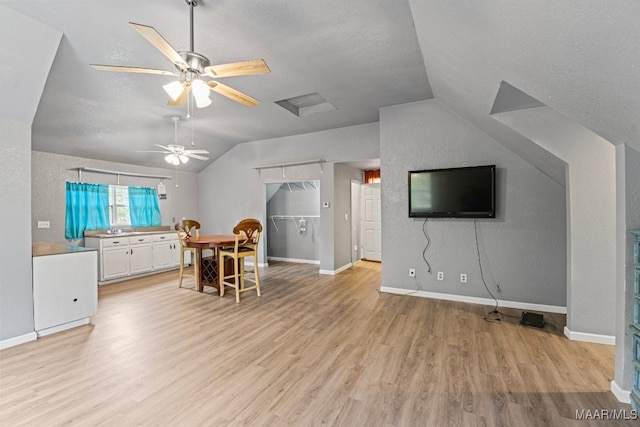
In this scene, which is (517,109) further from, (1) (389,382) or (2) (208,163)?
(2) (208,163)

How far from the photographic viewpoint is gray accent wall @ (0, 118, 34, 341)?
261cm

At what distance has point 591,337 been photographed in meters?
2.65

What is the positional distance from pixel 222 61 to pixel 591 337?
4.60 m

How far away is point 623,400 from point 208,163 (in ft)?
24.5

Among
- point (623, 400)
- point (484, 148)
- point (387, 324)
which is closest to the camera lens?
point (623, 400)

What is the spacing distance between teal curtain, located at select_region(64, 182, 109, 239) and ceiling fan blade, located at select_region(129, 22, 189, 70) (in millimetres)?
4551

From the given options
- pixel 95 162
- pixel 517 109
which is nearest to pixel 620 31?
pixel 517 109

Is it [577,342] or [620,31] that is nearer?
[620,31]

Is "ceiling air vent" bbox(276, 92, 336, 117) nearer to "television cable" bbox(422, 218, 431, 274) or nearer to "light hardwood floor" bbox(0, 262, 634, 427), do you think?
"television cable" bbox(422, 218, 431, 274)

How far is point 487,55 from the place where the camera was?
2.01 meters

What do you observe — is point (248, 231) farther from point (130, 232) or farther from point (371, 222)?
point (371, 222)

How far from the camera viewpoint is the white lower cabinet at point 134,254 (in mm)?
4953

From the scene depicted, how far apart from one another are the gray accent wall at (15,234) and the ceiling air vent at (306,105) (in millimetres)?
2978

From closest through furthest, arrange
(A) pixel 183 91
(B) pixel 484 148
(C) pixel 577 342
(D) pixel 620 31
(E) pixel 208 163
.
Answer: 1. (D) pixel 620 31
2. (A) pixel 183 91
3. (C) pixel 577 342
4. (B) pixel 484 148
5. (E) pixel 208 163
